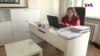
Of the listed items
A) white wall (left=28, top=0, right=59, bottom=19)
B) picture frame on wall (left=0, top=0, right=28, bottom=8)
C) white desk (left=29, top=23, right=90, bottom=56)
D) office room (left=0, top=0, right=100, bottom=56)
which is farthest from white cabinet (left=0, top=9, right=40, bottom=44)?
white desk (left=29, top=23, right=90, bottom=56)

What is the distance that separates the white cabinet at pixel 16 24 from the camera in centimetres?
278

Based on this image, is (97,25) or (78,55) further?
(97,25)

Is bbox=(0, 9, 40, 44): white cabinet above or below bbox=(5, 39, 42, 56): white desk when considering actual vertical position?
above

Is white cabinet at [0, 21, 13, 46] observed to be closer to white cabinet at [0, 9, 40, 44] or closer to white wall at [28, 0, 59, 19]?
white cabinet at [0, 9, 40, 44]

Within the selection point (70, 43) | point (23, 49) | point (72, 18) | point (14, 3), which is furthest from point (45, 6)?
point (70, 43)

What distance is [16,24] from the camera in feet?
9.42

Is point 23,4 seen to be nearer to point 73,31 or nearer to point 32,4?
point 32,4

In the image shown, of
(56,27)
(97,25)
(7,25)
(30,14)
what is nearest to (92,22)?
(97,25)

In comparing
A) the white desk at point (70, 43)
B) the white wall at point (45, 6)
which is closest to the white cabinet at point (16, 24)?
the white wall at point (45, 6)

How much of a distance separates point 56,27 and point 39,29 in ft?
1.23

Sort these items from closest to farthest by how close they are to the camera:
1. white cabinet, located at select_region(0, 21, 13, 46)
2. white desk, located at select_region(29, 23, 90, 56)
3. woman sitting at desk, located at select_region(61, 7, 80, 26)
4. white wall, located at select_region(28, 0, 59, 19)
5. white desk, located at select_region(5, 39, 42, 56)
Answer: white desk, located at select_region(29, 23, 90, 56) → white desk, located at select_region(5, 39, 42, 56) → woman sitting at desk, located at select_region(61, 7, 80, 26) → white cabinet, located at select_region(0, 21, 13, 46) → white wall, located at select_region(28, 0, 59, 19)

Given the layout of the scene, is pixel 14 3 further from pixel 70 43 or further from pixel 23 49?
pixel 70 43

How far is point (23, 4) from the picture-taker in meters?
3.08

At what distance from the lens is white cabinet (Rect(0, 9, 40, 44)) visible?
2777 millimetres
